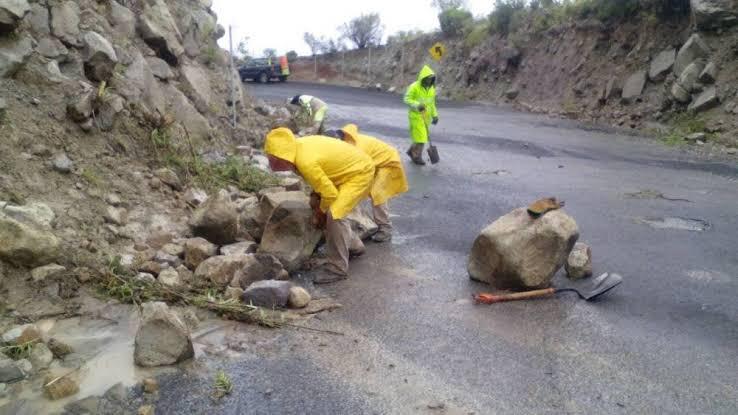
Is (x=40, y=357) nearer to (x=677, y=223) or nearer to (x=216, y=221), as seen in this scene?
(x=216, y=221)

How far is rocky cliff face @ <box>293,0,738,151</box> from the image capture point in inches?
545

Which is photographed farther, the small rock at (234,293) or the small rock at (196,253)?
the small rock at (196,253)

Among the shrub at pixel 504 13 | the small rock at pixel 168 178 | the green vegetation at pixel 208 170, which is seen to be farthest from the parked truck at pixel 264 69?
the small rock at pixel 168 178

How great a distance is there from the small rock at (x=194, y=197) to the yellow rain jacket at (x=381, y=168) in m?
1.63

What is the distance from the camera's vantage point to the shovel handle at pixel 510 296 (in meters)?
4.51

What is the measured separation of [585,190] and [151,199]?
5.53 metres

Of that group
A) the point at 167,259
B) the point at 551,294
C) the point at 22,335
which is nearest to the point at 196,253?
the point at 167,259

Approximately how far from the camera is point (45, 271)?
416 centimetres

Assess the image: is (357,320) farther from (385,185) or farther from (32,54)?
(32,54)

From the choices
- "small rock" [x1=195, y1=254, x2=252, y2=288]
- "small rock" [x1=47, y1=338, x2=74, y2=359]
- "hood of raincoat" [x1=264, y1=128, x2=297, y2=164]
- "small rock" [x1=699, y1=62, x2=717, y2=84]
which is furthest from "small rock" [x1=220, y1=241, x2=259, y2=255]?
"small rock" [x1=699, y1=62, x2=717, y2=84]

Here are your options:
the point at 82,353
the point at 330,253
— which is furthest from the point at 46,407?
the point at 330,253

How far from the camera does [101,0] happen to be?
23.9ft

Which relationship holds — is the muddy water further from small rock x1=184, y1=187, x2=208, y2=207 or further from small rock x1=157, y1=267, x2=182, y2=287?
small rock x1=184, y1=187, x2=208, y2=207

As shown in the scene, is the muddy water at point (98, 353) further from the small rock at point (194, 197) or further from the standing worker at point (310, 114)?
the standing worker at point (310, 114)
